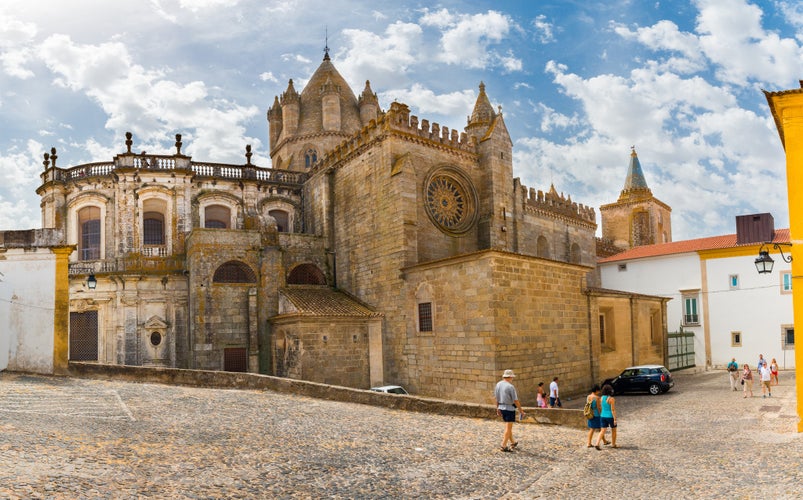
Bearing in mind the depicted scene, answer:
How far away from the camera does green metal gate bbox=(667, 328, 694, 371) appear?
31203mm

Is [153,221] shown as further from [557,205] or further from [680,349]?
[680,349]

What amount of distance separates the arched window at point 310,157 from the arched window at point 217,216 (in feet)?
24.0

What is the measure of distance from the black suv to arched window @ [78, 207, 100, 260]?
23.3 metres

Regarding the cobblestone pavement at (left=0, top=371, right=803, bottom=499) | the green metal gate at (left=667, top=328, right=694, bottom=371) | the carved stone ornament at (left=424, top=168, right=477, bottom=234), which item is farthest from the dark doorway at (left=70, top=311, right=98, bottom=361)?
the green metal gate at (left=667, top=328, right=694, bottom=371)

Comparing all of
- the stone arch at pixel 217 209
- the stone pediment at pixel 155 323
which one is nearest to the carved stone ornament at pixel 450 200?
the stone arch at pixel 217 209

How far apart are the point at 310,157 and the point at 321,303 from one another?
13.7m

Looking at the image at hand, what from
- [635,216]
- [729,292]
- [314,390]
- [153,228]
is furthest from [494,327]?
[635,216]

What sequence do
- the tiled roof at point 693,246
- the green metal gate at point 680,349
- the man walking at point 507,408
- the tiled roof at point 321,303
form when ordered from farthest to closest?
the tiled roof at point 693,246, the green metal gate at point 680,349, the tiled roof at point 321,303, the man walking at point 507,408

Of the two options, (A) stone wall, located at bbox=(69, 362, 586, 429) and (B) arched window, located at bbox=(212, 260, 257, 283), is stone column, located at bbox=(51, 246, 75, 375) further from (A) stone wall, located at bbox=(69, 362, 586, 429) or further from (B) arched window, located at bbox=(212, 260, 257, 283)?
(B) arched window, located at bbox=(212, 260, 257, 283)

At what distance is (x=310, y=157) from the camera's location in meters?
34.9

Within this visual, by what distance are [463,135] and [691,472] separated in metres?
18.9

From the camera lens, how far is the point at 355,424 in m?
12.7

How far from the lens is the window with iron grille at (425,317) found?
21.6 m

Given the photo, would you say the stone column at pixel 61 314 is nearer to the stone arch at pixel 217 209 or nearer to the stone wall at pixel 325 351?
the stone wall at pixel 325 351
